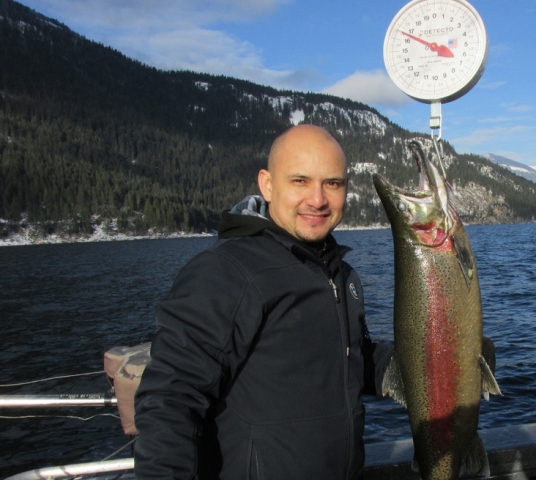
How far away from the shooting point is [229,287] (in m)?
2.29

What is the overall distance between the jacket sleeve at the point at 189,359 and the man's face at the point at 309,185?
1.80ft

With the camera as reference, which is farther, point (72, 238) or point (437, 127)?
A: point (72, 238)

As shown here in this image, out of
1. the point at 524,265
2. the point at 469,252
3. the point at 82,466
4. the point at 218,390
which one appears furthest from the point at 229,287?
the point at 524,265

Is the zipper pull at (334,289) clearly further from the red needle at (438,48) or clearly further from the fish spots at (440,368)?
the red needle at (438,48)

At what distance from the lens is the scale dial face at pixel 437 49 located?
3.62m

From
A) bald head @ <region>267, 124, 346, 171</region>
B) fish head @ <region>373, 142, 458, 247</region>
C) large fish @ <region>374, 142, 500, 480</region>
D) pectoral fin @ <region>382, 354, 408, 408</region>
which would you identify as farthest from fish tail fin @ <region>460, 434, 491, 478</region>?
bald head @ <region>267, 124, 346, 171</region>

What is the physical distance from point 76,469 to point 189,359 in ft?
7.52

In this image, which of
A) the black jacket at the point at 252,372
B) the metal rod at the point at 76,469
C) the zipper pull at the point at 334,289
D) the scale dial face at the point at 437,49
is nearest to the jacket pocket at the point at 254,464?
the black jacket at the point at 252,372

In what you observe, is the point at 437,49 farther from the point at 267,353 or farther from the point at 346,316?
the point at 267,353

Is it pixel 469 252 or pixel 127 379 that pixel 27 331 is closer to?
pixel 127 379

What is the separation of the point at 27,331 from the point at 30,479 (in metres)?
18.8

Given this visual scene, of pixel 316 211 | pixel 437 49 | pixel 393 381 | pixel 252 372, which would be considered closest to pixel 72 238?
pixel 437 49

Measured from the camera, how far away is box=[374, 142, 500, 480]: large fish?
283 centimetres

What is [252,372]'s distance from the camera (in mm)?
2354
